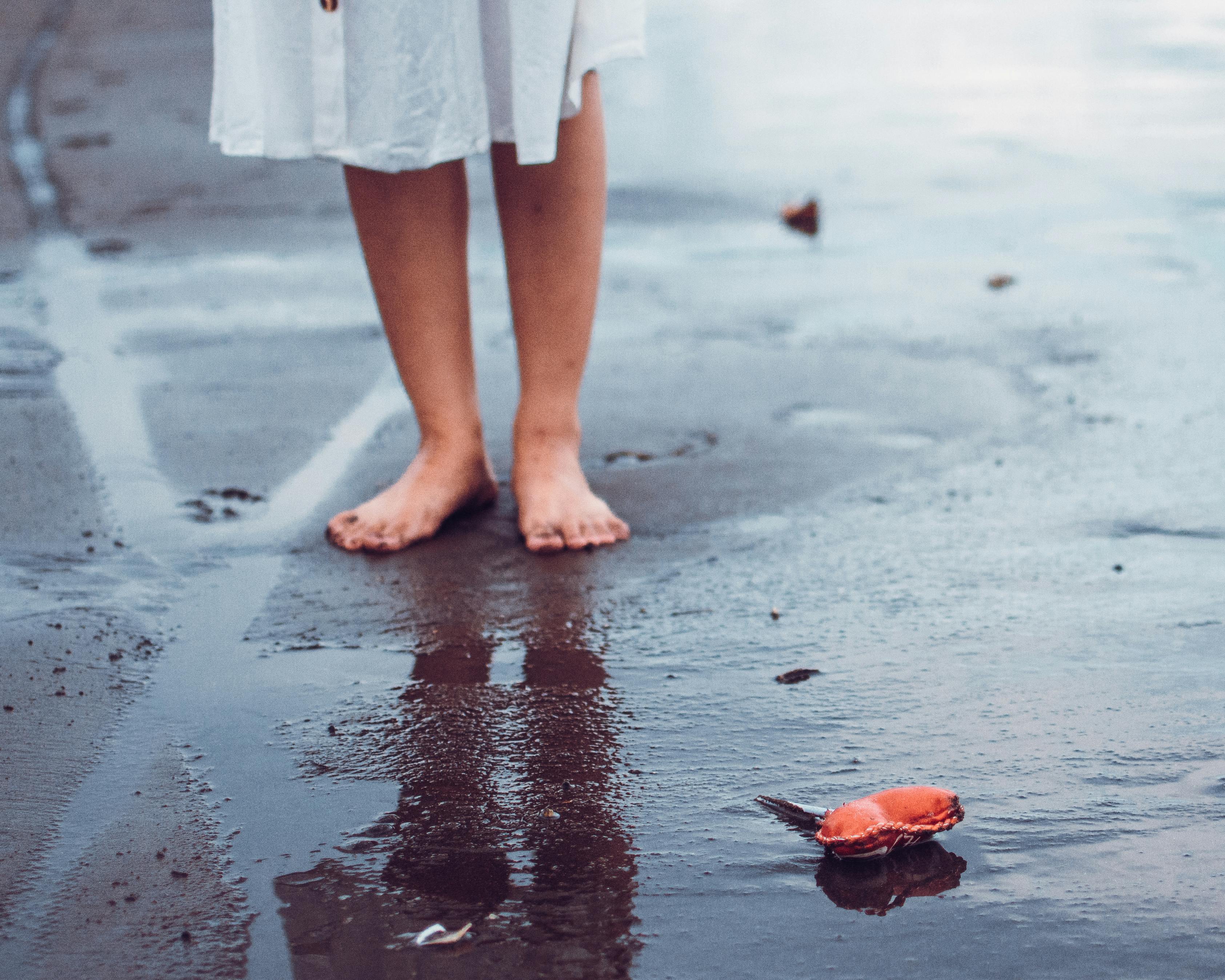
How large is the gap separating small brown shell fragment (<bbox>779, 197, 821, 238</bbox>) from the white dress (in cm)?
271

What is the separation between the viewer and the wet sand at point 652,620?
149 cm

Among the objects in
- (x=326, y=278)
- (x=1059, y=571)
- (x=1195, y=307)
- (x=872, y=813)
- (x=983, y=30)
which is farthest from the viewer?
(x=983, y=30)

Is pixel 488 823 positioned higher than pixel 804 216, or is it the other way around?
pixel 488 823

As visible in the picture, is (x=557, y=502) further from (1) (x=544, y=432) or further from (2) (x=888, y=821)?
(2) (x=888, y=821)

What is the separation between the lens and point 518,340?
271cm

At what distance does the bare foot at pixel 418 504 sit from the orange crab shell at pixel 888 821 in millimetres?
1179

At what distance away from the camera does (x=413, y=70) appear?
238cm

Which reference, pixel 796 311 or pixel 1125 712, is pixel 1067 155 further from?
pixel 1125 712

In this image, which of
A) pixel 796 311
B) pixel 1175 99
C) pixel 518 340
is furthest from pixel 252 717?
pixel 1175 99

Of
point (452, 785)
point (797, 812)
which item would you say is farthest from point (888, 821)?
point (452, 785)

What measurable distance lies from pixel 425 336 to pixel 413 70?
0.49 meters

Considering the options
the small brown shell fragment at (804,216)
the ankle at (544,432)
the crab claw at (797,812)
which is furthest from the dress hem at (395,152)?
the small brown shell fragment at (804,216)

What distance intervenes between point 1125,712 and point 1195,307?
2309mm

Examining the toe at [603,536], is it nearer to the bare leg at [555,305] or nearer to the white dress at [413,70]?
the bare leg at [555,305]
